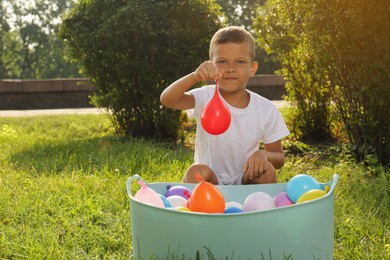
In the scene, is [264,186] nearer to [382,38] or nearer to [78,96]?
[382,38]

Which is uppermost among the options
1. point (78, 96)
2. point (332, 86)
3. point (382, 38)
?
point (382, 38)

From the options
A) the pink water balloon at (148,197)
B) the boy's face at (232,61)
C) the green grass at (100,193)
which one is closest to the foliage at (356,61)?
the green grass at (100,193)

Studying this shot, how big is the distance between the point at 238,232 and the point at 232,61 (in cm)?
109

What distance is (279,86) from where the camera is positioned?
12234 mm

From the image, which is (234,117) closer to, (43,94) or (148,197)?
(148,197)

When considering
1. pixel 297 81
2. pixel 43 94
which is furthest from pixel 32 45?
pixel 297 81

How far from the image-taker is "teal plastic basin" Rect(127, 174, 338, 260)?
170 cm

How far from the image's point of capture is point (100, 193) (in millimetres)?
3146

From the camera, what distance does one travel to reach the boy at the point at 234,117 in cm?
258

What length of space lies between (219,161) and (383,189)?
1.14 metres

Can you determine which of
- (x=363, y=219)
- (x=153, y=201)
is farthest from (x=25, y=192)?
(x=363, y=219)

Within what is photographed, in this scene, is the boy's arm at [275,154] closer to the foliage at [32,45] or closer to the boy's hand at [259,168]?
the boy's hand at [259,168]

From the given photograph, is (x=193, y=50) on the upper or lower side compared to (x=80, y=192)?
upper

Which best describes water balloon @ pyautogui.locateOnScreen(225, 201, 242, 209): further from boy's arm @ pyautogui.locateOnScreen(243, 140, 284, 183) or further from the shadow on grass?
the shadow on grass
